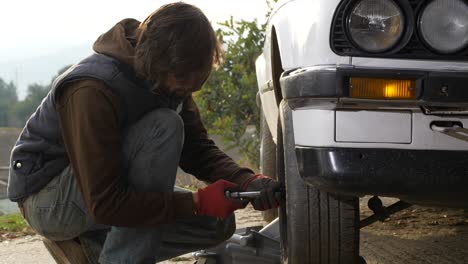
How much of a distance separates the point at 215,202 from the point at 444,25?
1004 mm

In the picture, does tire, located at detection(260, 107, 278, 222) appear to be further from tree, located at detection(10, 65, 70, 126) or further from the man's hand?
tree, located at detection(10, 65, 70, 126)

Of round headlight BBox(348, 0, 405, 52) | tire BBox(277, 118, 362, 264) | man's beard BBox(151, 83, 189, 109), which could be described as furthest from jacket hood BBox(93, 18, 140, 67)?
round headlight BBox(348, 0, 405, 52)

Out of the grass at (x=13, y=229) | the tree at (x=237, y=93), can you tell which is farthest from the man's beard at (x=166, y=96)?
the tree at (x=237, y=93)

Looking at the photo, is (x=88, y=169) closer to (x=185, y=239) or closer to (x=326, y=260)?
(x=185, y=239)

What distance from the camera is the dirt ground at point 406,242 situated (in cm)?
320

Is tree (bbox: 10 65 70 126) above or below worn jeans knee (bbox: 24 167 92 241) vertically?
below

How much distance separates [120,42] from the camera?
2.42 meters

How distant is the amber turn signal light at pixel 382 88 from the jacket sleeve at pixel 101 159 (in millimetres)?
833

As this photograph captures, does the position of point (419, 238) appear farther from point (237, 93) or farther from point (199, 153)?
point (237, 93)

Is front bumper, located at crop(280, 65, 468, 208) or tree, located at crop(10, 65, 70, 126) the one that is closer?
front bumper, located at crop(280, 65, 468, 208)

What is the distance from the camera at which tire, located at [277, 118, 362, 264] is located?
2.17 meters

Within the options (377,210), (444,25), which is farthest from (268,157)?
(444,25)

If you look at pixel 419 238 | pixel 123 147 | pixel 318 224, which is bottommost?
pixel 419 238

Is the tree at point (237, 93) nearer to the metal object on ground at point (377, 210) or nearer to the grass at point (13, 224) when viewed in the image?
the grass at point (13, 224)
